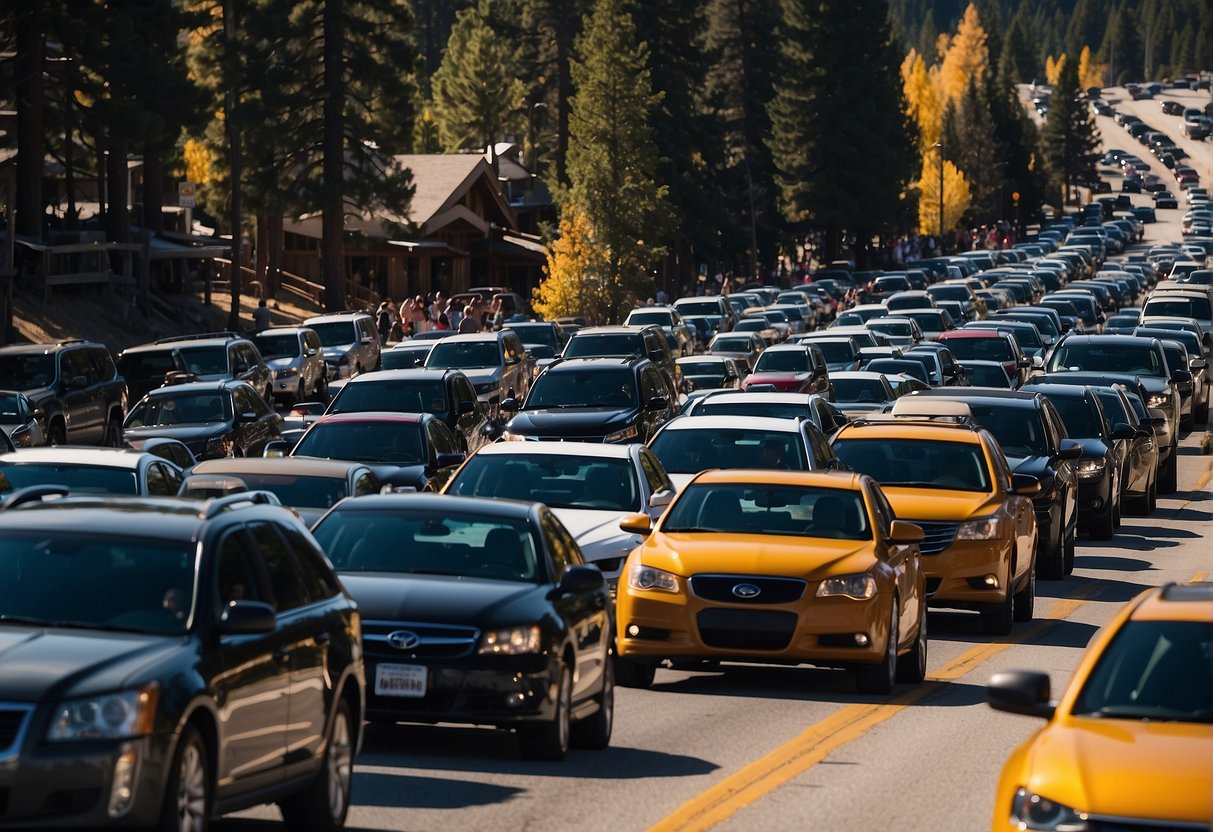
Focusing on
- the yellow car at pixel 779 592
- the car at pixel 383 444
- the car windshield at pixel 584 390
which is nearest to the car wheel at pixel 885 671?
the yellow car at pixel 779 592

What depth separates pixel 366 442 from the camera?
24891 mm

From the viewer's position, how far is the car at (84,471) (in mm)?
18531

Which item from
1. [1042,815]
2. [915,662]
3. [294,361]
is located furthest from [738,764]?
[294,361]

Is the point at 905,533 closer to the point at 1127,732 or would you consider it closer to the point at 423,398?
the point at 1127,732

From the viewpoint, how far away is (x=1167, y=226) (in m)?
188

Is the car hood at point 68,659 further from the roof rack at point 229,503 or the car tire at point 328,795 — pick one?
the car tire at point 328,795

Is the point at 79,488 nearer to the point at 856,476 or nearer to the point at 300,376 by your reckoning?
the point at 856,476

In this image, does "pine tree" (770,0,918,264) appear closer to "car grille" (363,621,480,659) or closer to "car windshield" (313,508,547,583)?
"car windshield" (313,508,547,583)

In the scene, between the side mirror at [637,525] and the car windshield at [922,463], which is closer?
the side mirror at [637,525]

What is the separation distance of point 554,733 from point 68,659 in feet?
14.4

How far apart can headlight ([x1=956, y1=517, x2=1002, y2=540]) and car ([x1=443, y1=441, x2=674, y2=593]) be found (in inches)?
101

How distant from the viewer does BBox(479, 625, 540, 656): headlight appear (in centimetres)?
1255

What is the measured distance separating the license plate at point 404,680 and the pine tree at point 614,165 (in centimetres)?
6424

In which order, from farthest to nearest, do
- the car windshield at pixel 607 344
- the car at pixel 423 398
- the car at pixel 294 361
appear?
1. the car at pixel 294 361
2. the car windshield at pixel 607 344
3. the car at pixel 423 398
